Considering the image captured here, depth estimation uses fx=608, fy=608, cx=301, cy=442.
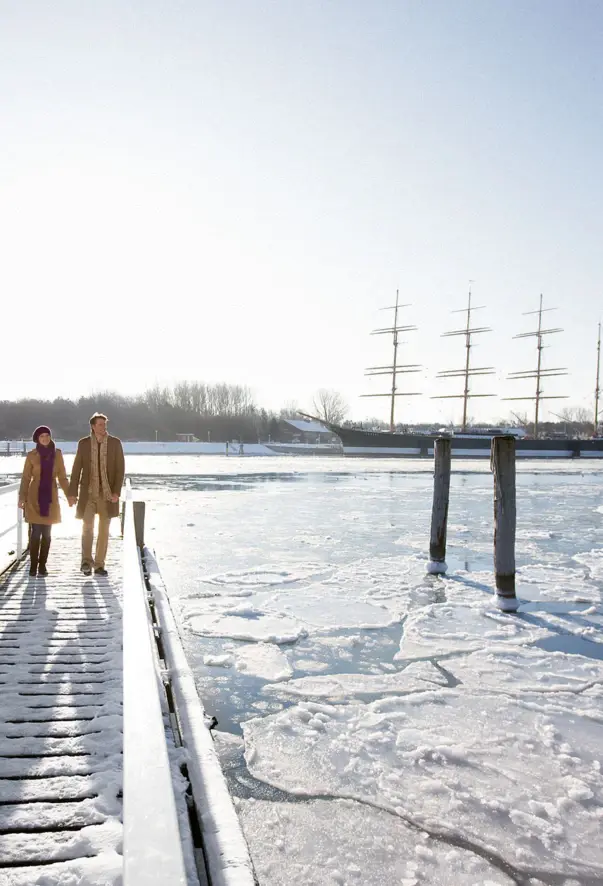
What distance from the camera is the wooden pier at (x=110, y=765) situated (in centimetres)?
144

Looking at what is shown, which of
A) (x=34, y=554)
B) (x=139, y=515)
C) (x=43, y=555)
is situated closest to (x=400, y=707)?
(x=43, y=555)

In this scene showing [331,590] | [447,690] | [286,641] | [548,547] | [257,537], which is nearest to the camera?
[447,690]

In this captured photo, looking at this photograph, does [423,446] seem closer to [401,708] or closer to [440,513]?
[440,513]

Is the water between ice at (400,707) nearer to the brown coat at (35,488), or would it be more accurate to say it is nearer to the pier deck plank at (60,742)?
the pier deck plank at (60,742)

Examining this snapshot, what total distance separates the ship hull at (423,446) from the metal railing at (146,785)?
62434 millimetres

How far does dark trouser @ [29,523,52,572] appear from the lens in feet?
22.8

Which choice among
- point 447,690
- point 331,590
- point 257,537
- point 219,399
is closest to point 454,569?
point 331,590

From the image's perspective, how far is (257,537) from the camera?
38.3 feet

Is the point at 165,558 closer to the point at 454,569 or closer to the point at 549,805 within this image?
the point at 454,569

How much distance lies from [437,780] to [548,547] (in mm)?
8430

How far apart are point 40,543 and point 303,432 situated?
302 feet

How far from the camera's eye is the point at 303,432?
9900 centimetres

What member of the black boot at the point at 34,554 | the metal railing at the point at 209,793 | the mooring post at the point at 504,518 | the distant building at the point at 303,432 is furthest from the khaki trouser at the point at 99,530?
the distant building at the point at 303,432

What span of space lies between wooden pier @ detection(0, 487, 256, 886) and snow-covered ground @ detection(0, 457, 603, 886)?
0.32 m
